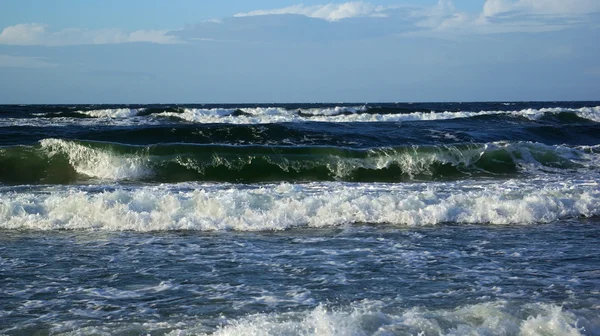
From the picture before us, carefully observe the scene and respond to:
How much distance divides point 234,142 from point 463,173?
8575mm

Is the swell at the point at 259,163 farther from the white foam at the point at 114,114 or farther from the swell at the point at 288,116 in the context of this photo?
the white foam at the point at 114,114

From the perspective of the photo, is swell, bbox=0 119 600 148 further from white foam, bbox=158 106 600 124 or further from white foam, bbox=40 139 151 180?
white foam, bbox=158 106 600 124

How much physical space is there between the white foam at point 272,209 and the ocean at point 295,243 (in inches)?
1.4

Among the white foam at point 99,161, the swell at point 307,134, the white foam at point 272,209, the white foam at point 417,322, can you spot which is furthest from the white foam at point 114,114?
the white foam at point 417,322

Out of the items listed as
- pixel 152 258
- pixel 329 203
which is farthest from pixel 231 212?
pixel 152 258

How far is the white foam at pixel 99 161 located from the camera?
1553cm

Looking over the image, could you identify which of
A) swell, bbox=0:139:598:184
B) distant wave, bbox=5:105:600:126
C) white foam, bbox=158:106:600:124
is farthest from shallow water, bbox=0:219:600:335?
white foam, bbox=158:106:600:124

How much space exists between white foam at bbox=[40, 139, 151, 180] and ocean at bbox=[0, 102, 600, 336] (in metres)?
0.05

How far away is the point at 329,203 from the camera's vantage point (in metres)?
9.95

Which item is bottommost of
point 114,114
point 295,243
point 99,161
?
point 295,243

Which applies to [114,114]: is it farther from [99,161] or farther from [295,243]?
[295,243]

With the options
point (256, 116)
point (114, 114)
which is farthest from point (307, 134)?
point (114, 114)

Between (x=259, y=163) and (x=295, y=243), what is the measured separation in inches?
340

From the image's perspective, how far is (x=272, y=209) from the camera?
9.76m
